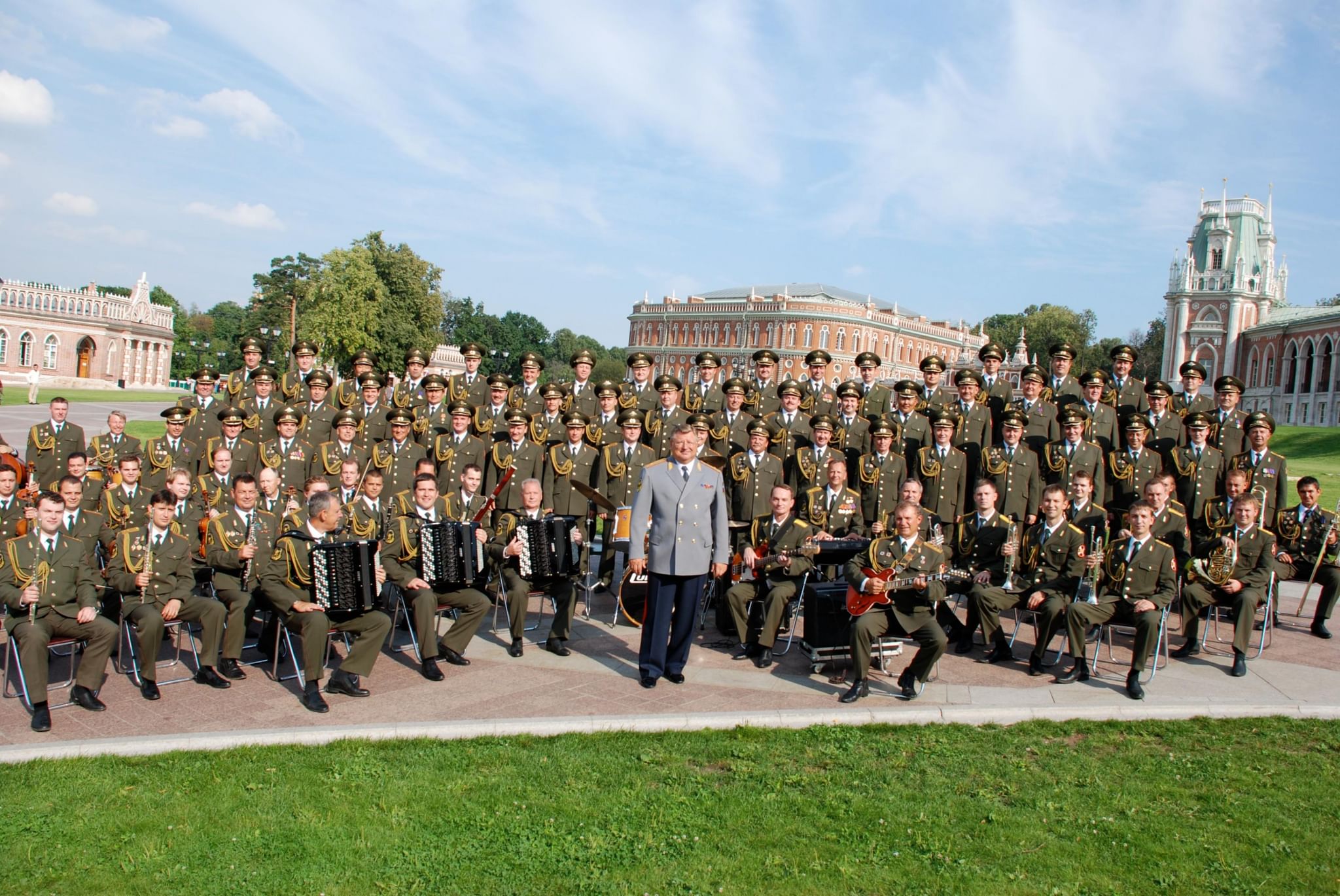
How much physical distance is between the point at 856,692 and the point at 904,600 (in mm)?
823

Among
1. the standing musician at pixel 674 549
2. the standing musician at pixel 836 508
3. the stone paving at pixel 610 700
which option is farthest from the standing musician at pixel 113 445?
the standing musician at pixel 836 508

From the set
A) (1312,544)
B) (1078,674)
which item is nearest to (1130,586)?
(1078,674)

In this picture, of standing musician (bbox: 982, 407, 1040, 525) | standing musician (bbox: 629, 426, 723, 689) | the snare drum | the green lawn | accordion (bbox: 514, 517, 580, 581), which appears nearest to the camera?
standing musician (bbox: 629, 426, 723, 689)

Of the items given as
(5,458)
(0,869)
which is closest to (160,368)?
(5,458)

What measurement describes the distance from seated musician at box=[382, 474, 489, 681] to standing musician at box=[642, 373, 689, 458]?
3.55 metres

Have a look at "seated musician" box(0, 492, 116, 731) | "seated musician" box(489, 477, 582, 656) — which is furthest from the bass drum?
"seated musician" box(0, 492, 116, 731)

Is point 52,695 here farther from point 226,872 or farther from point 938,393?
point 938,393

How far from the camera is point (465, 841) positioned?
192 inches

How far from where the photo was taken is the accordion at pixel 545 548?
8719 millimetres

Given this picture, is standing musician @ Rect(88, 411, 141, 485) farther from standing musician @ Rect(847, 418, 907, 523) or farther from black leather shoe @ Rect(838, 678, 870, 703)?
black leather shoe @ Rect(838, 678, 870, 703)

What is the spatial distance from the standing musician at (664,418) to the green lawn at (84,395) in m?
42.0

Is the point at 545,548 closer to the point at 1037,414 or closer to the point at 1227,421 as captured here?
the point at 1037,414

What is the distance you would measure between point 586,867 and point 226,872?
168 cm

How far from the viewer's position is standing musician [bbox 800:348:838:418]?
1200cm
